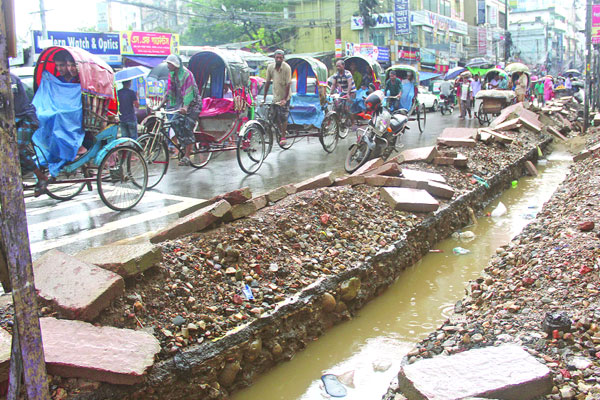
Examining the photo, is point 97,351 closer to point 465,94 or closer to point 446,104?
point 465,94

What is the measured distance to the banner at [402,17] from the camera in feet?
115

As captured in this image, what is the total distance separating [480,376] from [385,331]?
1.55m

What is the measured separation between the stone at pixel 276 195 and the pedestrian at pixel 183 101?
339 centimetres

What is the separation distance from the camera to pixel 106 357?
249 cm

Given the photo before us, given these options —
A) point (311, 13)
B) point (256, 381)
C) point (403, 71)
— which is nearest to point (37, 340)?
point (256, 381)

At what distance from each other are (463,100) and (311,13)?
26201 millimetres

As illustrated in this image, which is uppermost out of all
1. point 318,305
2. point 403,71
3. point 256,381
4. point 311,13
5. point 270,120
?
point 311,13

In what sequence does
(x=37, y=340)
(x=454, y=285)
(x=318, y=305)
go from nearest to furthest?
(x=37, y=340), (x=318, y=305), (x=454, y=285)

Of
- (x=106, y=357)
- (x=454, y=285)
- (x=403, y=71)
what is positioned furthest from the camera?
(x=403, y=71)

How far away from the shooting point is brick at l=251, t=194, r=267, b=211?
15.2 feet

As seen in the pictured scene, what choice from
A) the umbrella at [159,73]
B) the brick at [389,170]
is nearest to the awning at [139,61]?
the umbrella at [159,73]

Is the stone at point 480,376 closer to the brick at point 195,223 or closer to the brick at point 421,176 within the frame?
the brick at point 195,223

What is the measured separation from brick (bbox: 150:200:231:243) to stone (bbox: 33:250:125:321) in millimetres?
854

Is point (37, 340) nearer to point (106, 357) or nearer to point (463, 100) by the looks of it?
point (106, 357)
